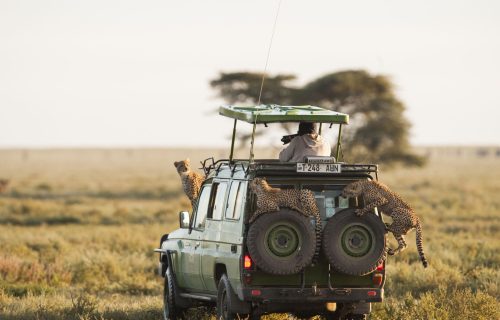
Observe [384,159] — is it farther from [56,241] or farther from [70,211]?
[56,241]

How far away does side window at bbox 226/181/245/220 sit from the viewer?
11.3 meters

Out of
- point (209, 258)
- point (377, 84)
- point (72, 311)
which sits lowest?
point (72, 311)

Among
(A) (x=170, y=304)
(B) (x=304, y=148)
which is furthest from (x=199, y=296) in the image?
(B) (x=304, y=148)

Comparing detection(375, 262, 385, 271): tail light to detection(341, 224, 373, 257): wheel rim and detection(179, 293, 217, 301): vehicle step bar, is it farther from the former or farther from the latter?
detection(179, 293, 217, 301): vehicle step bar

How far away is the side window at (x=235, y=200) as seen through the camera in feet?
37.0

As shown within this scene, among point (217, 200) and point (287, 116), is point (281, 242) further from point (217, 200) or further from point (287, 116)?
point (287, 116)

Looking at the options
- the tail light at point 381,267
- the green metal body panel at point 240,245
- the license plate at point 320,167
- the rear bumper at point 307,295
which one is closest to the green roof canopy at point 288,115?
the green metal body panel at point 240,245

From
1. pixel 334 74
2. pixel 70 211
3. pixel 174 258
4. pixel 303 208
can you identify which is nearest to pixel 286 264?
pixel 303 208

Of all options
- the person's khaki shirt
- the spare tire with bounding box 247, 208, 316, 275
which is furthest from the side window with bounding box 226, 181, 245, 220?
the person's khaki shirt

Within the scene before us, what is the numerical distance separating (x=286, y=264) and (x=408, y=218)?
142 cm

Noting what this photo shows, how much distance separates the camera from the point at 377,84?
1983 inches

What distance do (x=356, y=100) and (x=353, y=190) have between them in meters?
40.0

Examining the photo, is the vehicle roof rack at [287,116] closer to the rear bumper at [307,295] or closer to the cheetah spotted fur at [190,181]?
the rear bumper at [307,295]

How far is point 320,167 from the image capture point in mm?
11258
